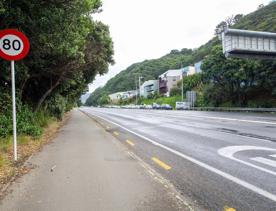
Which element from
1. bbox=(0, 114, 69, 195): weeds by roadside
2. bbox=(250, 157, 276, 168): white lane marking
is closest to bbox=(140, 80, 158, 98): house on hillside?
bbox=(0, 114, 69, 195): weeds by roadside

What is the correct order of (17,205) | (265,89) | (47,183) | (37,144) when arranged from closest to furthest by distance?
(17,205), (47,183), (37,144), (265,89)

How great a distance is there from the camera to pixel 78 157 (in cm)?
1110

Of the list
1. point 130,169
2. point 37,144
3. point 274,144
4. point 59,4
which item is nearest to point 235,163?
point 130,169

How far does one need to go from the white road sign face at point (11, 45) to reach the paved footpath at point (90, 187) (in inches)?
108

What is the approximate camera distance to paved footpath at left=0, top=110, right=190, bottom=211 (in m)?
6.19

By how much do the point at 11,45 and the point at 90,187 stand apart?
14.9 feet

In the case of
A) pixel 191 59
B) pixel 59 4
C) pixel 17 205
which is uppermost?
pixel 191 59

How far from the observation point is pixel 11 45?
32.9ft

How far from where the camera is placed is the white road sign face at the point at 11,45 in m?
9.98

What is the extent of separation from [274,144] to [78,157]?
5898 millimetres

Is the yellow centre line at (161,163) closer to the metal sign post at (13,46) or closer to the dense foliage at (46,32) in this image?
the metal sign post at (13,46)

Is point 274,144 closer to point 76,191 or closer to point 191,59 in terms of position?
point 76,191

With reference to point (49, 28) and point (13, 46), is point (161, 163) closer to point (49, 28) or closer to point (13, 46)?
point (13, 46)

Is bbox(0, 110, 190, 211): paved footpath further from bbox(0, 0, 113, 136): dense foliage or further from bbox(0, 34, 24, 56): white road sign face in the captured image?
bbox(0, 0, 113, 136): dense foliage
